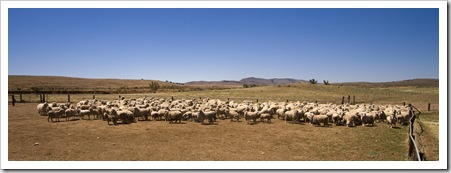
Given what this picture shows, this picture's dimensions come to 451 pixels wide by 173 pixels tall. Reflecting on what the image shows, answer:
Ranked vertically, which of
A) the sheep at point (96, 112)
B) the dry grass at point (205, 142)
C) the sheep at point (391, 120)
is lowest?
the dry grass at point (205, 142)

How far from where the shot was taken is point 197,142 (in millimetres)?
11883

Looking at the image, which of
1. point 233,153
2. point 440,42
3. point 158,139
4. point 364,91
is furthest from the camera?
point 364,91

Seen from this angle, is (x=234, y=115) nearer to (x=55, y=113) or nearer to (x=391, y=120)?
(x=391, y=120)

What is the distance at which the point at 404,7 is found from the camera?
9367mm

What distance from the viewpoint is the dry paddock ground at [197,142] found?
9.85 metres

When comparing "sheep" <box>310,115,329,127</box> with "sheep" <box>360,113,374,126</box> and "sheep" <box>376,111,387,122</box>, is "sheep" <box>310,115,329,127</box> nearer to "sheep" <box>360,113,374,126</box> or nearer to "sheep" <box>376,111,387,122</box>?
"sheep" <box>360,113,374,126</box>

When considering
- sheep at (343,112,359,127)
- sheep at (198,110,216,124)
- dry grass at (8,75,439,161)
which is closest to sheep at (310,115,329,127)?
dry grass at (8,75,439,161)

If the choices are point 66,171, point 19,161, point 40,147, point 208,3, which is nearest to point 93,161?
point 66,171

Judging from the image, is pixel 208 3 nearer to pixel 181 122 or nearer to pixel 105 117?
pixel 181 122

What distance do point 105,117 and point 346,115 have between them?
44.7 feet

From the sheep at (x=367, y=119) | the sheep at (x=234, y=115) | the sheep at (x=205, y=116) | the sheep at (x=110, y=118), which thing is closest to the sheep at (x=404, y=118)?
the sheep at (x=367, y=119)

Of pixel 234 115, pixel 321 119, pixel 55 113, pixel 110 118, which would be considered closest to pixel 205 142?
pixel 234 115

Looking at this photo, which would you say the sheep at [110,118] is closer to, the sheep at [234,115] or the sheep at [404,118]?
the sheep at [234,115]

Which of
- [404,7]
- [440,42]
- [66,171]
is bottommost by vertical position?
[66,171]
